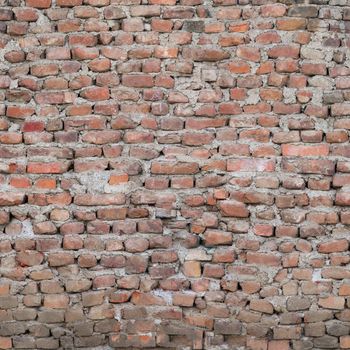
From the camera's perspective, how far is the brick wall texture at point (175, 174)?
8.50ft

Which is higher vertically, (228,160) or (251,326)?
(228,160)

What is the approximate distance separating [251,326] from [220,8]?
1569 millimetres

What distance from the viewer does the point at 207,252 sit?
103 inches

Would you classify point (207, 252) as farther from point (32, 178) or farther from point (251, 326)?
point (32, 178)

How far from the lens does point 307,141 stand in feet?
8.49

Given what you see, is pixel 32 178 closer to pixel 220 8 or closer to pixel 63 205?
pixel 63 205

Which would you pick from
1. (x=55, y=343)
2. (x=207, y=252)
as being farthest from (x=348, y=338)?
(x=55, y=343)

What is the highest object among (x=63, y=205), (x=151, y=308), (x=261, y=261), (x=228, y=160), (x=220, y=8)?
(x=220, y=8)

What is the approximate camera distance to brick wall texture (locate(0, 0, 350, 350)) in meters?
2.59

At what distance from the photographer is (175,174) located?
261 centimetres

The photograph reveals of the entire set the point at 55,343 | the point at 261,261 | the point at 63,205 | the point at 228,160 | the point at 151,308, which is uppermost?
Answer: the point at 228,160

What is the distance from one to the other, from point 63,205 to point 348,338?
5.07ft

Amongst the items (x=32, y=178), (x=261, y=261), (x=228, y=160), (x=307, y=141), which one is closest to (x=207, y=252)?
(x=261, y=261)

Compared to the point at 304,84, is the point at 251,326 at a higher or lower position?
lower
